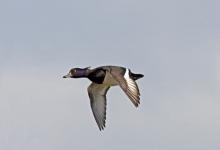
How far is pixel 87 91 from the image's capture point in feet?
140

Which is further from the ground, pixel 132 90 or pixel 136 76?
pixel 136 76

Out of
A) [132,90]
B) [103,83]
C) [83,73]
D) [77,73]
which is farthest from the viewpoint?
[77,73]

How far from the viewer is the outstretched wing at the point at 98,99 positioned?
42250 mm

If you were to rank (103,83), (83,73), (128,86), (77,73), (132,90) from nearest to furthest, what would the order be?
(132,90), (128,86), (103,83), (83,73), (77,73)

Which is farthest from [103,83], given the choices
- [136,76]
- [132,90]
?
[132,90]

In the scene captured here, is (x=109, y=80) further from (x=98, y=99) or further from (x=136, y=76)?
(x=98, y=99)

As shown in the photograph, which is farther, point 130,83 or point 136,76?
point 136,76

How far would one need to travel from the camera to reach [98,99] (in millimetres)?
42969

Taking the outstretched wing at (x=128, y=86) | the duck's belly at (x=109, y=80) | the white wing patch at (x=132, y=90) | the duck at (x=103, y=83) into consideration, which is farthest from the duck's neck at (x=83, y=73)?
the white wing patch at (x=132, y=90)

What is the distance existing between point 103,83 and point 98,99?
2154 mm

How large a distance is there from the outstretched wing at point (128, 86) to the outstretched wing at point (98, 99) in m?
3.30

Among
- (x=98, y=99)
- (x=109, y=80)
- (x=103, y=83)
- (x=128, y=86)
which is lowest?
(x=128, y=86)

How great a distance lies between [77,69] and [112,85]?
2554 mm

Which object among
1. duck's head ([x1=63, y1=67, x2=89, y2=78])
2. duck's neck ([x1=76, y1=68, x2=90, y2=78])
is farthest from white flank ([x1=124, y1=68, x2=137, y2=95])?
duck's head ([x1=63, y1=67, x2=89, y2=78])
